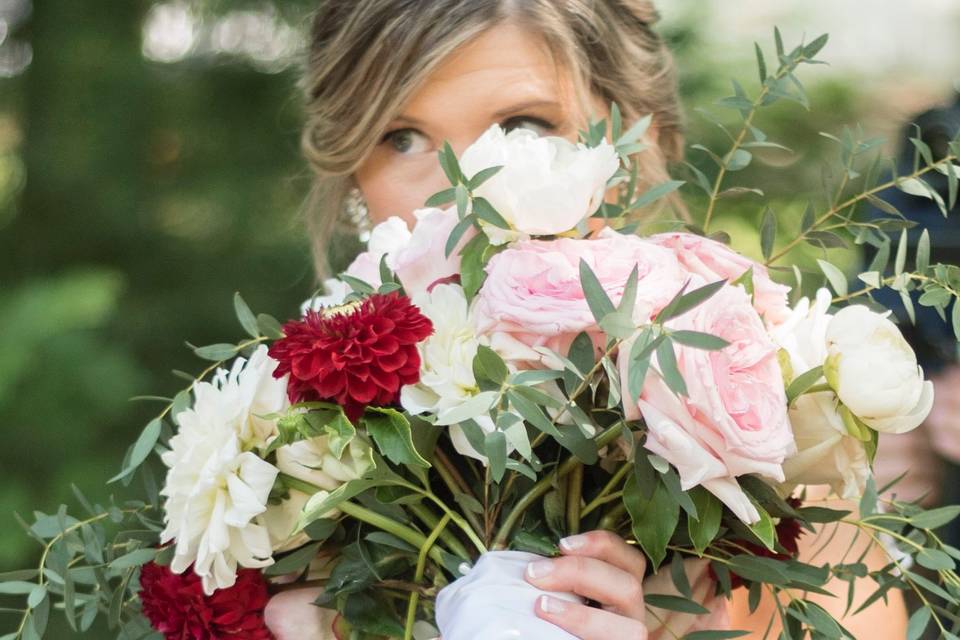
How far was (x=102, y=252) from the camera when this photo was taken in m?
2.88

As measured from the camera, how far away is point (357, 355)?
79 cm

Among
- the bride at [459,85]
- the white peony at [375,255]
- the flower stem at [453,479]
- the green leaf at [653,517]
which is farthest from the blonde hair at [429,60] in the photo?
the green leaf at [653,517]

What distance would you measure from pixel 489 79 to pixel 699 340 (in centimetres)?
68

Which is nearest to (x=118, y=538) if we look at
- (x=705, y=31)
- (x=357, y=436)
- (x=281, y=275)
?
(x=357, y=436)

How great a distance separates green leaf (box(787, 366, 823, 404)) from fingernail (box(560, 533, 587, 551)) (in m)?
0.19

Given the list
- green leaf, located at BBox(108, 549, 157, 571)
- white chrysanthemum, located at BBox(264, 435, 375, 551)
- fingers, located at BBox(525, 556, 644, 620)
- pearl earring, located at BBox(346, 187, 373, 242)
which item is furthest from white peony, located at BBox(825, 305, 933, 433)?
pearl earring, located at BBox(346, 187, 373, 242)

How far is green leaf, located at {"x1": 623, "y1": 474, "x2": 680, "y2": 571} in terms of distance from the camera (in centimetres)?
78

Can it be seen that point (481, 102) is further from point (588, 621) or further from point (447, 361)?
point (588, 621)

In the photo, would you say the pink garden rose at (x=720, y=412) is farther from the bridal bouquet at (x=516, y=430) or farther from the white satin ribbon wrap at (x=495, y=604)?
the white satin ribbon wrap at (x=495, y=604)

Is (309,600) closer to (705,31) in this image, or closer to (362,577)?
(362,577)

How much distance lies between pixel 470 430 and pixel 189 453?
0.23 metres

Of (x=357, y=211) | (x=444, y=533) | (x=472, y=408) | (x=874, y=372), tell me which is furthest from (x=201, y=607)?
(x=357, y=211)

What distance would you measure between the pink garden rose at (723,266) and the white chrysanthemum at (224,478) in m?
0.33

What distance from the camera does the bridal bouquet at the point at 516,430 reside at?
2.47 feet
